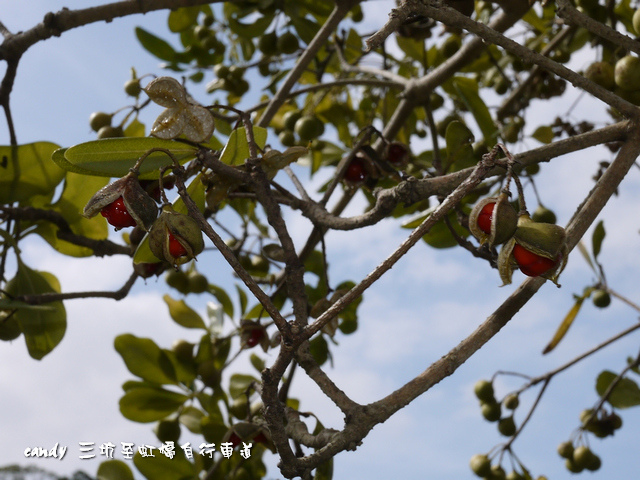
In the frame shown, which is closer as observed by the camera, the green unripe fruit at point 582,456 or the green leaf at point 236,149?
the green leaf at point 236,149

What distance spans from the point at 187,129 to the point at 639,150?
2.87 ft

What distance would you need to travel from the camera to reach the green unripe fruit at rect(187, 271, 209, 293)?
8.89 feet

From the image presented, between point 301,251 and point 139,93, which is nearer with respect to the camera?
point 301,251

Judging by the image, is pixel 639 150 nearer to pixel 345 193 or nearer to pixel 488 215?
pixel 488 215

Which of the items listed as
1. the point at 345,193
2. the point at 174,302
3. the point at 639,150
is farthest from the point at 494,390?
the point at 639,150

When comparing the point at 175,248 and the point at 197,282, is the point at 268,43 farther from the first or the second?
the point at 175,248

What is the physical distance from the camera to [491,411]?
276 centimetres

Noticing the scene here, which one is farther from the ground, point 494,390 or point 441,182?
point 494,390

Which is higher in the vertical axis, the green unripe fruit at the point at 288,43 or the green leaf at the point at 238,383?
the green unripe fruit at the point at 288,43

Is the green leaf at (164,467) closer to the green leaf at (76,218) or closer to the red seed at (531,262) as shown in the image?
the green leaf at (76,218)

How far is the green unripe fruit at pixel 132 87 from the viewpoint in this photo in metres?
2.35

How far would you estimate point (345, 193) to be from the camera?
2.26 meters

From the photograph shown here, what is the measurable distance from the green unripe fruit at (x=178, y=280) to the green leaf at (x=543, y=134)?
1.46 m

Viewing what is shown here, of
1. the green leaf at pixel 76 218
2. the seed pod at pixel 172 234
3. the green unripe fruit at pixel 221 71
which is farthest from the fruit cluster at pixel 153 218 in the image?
the green unripe fruit at pixel 221 71
